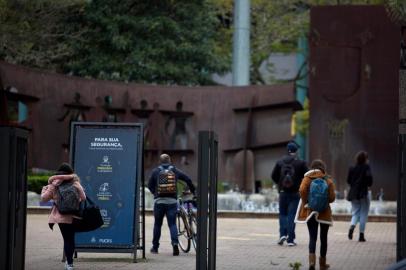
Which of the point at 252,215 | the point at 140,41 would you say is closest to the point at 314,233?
the point at 252,215

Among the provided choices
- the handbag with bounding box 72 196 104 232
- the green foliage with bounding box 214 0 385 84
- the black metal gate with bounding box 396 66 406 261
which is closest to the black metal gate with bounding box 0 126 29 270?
the handbag with bounding box 72 196 104 232

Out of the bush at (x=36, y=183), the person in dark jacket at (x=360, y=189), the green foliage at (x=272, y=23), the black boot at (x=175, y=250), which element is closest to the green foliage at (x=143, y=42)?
the green foliage at (x=272, y=23)

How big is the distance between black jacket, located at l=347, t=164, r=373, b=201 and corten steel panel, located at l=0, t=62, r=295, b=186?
10073 millimetres

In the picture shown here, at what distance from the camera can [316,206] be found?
54.1ft

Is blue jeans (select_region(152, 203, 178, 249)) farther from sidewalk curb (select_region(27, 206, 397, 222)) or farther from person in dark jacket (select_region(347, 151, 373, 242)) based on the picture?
sidewalk curb (select_region(27, 206, 397, 222))

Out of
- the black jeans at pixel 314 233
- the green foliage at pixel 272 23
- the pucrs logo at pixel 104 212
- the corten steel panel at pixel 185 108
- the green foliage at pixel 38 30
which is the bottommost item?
the black jeans at pixel 314 233

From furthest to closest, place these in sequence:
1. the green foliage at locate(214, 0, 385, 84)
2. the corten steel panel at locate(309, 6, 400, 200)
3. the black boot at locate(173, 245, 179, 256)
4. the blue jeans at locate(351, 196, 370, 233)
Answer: the green foliage at locate(214, 0, 385, 84)
the corten steel panel at locate(309, 6, 400, 200)
the blue jeans at locate(351, 196, 370, 233)
the black boot at locate(173, 245, 179, 256)

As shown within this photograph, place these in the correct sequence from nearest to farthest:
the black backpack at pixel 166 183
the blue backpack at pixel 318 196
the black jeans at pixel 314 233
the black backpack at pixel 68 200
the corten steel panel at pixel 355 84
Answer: the black backpack at pixel 68 200
the blue backpack at pixel 318 196
the black jeans at pixel 314 233
the black backpack at pixel 166 183
the corten steel panel at pixel 355 84

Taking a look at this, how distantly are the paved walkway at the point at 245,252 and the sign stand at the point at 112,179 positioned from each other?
14.5 inches

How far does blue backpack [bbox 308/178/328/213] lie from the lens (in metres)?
16.5

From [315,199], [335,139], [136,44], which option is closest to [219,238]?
[315,199]

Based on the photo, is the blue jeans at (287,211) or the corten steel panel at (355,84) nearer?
the blue jeans at (287,211)

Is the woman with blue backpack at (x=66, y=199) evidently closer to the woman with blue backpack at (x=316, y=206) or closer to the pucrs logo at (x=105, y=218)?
the pucrs logo at (x=105, y=218)

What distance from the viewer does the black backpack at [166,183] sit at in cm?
1875
